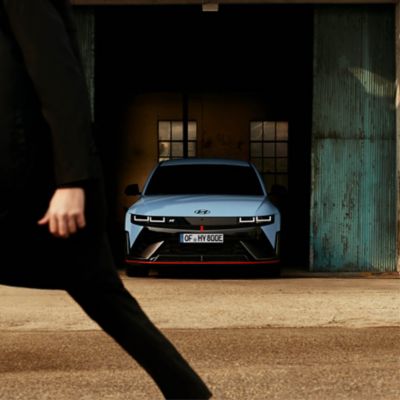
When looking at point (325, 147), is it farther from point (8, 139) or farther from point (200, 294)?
point (8, 139)

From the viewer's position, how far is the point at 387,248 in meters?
15.4

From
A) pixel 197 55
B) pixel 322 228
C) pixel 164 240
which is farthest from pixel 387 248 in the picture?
pixel 197 55

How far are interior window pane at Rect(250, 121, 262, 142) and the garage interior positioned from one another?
100 millimetres

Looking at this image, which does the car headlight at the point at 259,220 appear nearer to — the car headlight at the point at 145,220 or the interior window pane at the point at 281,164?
the car headlight at the point at 145,220

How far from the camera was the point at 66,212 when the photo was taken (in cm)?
270

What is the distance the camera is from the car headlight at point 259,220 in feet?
42.1

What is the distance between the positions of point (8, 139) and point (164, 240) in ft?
32.6

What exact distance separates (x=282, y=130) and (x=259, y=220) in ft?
44.6

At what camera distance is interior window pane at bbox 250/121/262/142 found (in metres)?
26.2

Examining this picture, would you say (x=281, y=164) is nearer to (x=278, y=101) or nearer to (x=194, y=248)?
(x=278, y=101)

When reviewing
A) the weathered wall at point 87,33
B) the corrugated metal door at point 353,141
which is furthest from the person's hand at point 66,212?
the weathered wall at point 87,33

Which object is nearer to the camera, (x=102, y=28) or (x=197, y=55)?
(x=102, y=28)

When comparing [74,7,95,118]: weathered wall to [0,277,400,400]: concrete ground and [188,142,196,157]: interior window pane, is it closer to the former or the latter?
[0,277,400,400]: concrete ground

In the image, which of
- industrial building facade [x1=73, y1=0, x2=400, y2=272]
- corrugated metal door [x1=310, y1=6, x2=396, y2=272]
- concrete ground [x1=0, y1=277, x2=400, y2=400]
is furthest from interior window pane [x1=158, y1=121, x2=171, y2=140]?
concrete ground [x1=0, y1=277, x2=400, y2=400]
